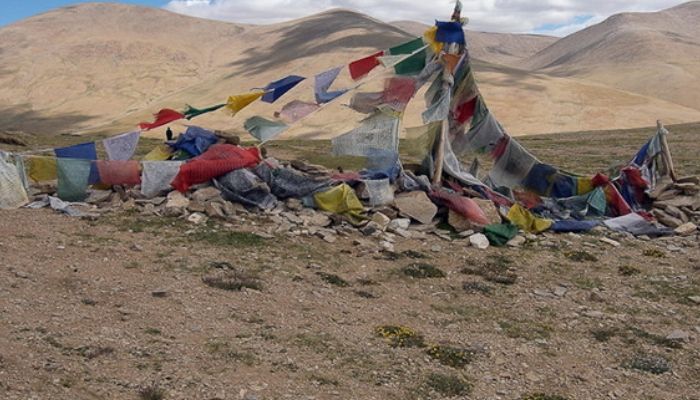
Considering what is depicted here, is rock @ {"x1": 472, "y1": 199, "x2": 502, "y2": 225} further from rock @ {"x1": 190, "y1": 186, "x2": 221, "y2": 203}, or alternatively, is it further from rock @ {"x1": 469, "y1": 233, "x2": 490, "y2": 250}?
rock @ {"x1": 190, "y1": 186, "x2": 221, "y2": 203}

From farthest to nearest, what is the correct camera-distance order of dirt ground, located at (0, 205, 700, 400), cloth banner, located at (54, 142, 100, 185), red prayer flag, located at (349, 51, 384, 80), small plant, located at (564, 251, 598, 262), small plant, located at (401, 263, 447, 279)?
red prayer flag, located at (349, 51, 384, 80), cloth banner, located at (54, 142, 100, 185), small plant, located at (564, 251, 598, 262), small plant, located at (401, 263, 447, 279), dirt ground, located at (0, 205, 700, 400)

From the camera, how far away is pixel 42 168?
45.8 ft

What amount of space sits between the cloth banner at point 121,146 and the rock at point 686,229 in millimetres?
11876

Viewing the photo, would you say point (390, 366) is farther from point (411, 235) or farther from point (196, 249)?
point (411, 235)

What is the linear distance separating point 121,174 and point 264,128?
316 cm

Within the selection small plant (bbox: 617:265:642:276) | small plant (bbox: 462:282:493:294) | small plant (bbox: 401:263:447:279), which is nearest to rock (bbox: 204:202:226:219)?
small plant (bbox: 401:263:447:279)

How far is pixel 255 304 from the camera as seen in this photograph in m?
9.27

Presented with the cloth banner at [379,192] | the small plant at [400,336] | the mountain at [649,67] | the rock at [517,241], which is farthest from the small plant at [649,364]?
the mountain at [649,67]

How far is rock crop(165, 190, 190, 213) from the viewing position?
13.3 m

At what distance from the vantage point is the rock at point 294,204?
14.0 metres

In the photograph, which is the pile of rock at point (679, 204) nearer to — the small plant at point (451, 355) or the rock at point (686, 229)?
the rock at point (686, 229)

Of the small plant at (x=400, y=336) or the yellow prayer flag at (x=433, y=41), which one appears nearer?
the small plant at (x=400, y=336)

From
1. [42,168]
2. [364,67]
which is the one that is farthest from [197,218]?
[364,67]

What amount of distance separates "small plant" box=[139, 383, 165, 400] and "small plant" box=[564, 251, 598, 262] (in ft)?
28.2
